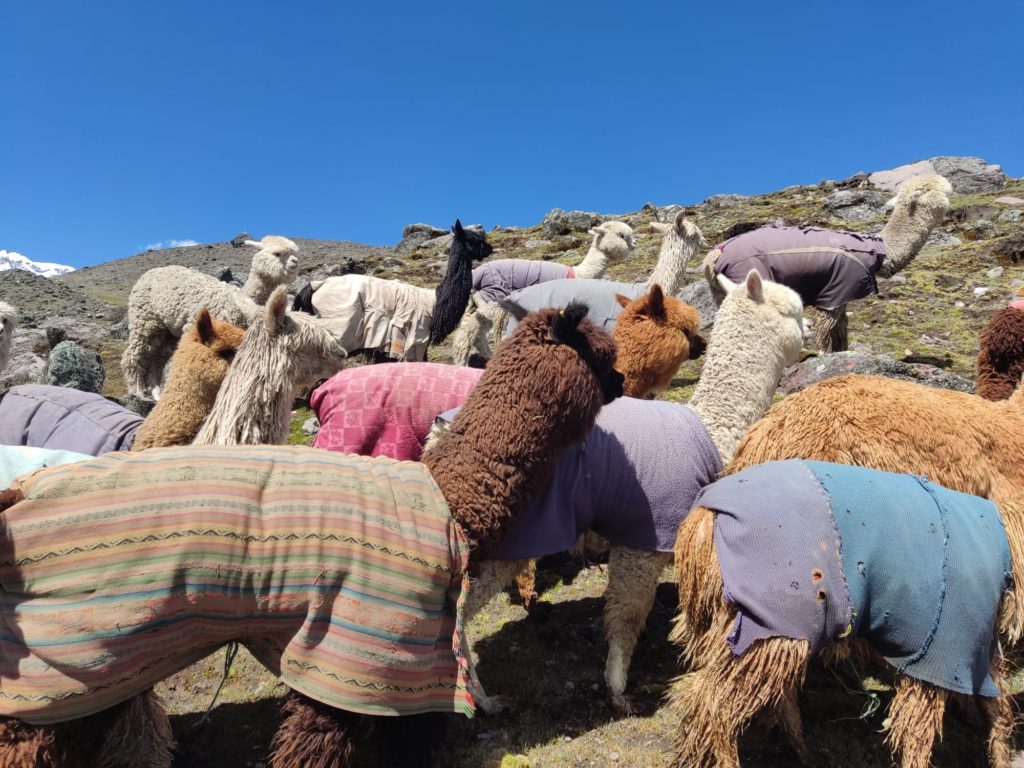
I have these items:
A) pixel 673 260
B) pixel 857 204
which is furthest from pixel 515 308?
pixel 857 204

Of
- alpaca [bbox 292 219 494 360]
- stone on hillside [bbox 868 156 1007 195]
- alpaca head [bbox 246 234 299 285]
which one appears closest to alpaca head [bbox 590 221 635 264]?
alpaca [bbox 292 219 494 360]

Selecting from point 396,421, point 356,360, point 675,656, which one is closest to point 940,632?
point 675,656

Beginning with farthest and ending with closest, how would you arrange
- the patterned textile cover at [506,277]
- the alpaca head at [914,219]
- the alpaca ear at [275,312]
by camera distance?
the alpaca head at [914,219] → the patterned textile cover at [506,277] → the alpaca ear at [275,312]

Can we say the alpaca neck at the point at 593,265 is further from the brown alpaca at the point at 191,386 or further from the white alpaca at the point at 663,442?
the brown alpaca at the point at 191,386

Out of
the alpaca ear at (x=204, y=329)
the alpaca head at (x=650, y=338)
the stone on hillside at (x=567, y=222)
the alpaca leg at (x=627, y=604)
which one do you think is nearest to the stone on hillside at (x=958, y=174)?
the stone on hillside at (x=567, y=222)

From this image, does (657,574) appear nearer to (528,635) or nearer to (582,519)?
(582,519)

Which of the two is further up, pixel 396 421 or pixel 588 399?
→ pixel 588 399

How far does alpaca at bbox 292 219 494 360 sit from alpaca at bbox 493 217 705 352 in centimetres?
81

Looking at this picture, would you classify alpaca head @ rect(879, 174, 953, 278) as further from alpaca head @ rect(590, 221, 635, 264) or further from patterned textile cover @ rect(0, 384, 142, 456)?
patterned textile cover @ rect(0, 384, 142, 456)

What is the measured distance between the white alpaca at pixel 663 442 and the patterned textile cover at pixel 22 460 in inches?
75.4

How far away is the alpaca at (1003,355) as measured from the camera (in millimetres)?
3645

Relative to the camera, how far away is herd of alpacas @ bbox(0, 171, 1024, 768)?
1595 millimetres

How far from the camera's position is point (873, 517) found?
6.49 feet

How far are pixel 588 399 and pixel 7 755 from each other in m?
2.06
